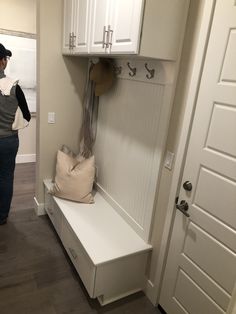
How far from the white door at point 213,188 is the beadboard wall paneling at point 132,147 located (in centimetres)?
31

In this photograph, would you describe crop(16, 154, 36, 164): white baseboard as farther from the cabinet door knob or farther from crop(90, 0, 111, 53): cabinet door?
the cabinet door knob

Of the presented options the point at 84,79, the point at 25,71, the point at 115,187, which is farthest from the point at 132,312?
the point at 25,71

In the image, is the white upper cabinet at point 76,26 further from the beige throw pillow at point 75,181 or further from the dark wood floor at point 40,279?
the dark wood floor at point 40,279

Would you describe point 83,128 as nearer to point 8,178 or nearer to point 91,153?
point 91,153

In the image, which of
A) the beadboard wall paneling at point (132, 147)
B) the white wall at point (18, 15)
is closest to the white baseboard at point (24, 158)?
the white wall at point (18, 15)

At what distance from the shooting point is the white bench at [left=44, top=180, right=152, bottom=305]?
180cm

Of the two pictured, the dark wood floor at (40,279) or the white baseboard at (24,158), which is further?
the white baseboard at (24,158)

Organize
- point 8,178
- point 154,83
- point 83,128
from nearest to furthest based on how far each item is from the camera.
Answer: point 154,83 < point 8,178 < point 83,128

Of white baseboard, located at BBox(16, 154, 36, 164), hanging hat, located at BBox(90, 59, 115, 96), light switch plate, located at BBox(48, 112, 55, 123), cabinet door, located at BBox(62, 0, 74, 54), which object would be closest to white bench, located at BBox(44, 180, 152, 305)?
light switch plate, located at BBox(48, 112, 55, 123)

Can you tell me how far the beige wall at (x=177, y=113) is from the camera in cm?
144

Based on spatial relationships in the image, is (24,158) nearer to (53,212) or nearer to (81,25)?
(53,212)

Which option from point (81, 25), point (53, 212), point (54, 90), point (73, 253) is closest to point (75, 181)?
point (53, 212)

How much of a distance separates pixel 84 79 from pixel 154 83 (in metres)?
1.14

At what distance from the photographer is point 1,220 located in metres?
2.67
